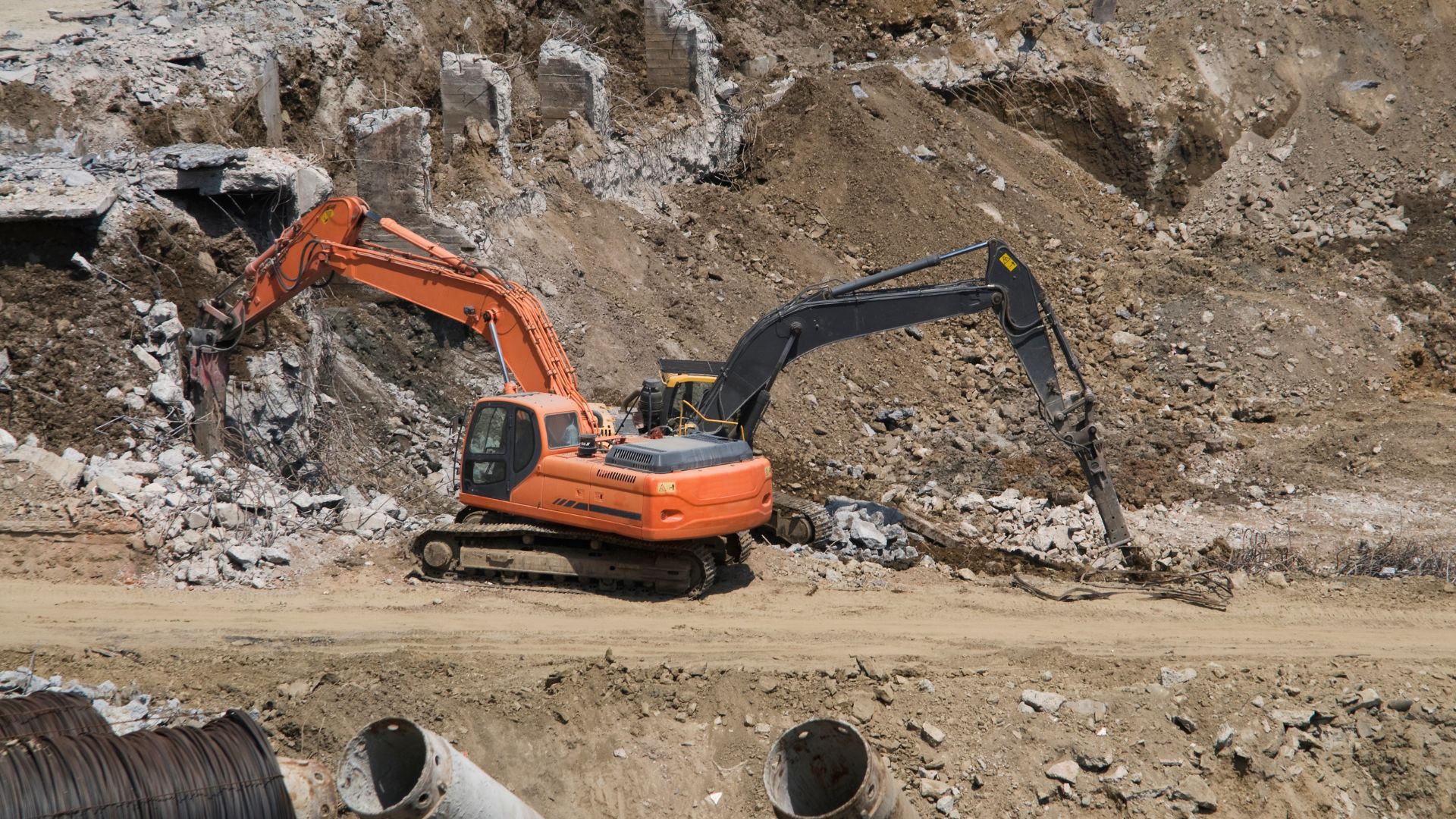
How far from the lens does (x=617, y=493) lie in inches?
441

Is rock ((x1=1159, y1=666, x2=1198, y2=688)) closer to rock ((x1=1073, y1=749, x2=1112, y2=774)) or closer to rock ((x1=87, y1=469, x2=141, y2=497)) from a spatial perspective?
rock ((x1=1073, y1=749, x2=1112, y2=774))

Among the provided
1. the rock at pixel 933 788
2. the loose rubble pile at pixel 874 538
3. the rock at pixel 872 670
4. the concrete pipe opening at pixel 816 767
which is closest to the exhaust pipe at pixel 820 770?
the concrete pipe opening at pixel 816 767

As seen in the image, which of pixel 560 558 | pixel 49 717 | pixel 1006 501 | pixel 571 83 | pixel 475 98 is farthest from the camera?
pixel 571 83

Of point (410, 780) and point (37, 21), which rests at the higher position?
point (37, 21)

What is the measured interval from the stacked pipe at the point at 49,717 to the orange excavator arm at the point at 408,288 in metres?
5.34

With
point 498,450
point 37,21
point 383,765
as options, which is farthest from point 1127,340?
point 37,21

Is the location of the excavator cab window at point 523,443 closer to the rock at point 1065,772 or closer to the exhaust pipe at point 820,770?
the rock at point 1065,772

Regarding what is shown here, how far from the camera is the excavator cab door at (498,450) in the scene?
466 inches

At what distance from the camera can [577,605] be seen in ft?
37.8

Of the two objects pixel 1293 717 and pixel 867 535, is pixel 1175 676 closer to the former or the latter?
pixel 1293 717

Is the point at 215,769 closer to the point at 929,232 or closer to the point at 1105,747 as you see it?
the point at 1105,747

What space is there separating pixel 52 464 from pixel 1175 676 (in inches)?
401

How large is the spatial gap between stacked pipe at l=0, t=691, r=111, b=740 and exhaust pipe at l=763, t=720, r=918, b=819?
3900 mm

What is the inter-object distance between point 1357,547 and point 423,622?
973 cm
